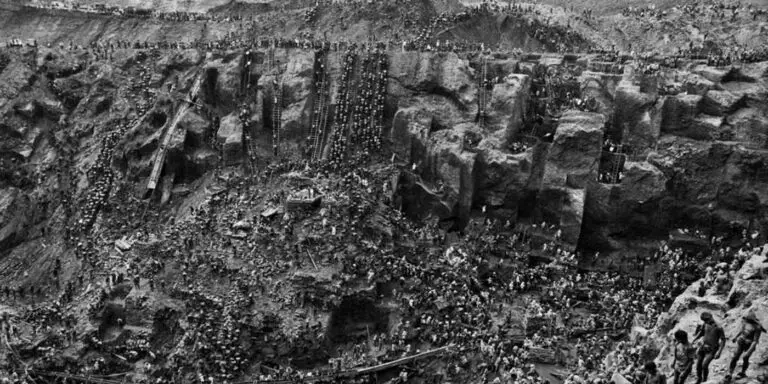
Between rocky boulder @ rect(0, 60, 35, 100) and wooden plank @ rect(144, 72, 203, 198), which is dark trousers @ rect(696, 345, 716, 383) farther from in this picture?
rocky boulder @ rect(0, 60, 35, 100)

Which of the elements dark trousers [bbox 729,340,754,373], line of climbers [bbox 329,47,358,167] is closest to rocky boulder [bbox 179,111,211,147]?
line of climbers [bbox 329,47,358,167]

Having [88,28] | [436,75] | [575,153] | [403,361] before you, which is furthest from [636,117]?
[88,28]

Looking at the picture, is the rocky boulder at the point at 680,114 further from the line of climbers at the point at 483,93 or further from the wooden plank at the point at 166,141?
the wooden plank at the point at 166,141

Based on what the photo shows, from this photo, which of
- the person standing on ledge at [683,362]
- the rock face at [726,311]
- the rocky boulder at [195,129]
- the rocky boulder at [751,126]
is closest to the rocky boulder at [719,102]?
the rocky boulder at [751,126]

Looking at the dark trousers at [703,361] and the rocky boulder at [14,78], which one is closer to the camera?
the dark trousers at [703,361]

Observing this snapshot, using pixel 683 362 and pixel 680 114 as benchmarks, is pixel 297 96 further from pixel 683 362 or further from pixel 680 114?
pixel 683 362

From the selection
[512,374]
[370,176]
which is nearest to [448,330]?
[512,374]

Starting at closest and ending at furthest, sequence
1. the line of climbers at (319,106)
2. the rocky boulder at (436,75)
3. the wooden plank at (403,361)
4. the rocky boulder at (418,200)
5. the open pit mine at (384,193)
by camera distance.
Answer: the wooden plank at (403,361)
the open pit mine at (384,193)
the rocky boulder at (418,200)
the line of climbers at (319,106)
the rocky boulder at (436,75)
